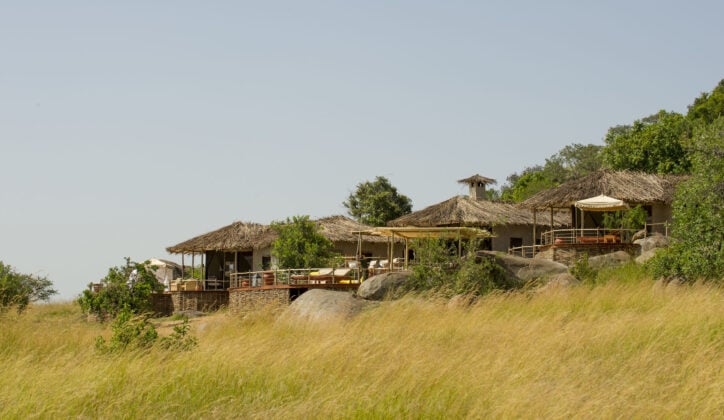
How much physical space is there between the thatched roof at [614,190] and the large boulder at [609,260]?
14.7 ft

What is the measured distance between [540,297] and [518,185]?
3935cm

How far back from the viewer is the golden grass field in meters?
7.13

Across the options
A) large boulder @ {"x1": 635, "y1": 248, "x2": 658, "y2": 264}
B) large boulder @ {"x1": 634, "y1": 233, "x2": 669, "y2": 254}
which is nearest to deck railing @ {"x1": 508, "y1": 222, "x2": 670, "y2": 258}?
large boulder @ {"x1": 634, "y1": 233, "x2": 669, "y2": 254}

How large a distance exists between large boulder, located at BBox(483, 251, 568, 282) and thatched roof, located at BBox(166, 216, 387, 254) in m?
9.89

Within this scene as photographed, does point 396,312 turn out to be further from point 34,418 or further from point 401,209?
point 401,209

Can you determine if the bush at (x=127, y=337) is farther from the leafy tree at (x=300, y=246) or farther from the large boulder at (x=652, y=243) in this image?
the large boulder at (x=652, y=243)

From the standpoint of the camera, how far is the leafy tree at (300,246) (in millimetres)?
28094

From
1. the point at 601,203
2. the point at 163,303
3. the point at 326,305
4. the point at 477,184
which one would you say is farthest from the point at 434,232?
the point at 477,184

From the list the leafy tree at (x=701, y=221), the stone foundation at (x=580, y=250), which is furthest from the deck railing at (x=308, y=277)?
the leafy tree at (x=701, y=221)

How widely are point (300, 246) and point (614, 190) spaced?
33.3 ft

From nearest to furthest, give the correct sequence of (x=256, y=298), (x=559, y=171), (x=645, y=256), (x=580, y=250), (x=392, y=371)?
(x=392, y=371), (x=645, y=256), (x=256, y=298), (x=580, y=250), (x=559, y=171)

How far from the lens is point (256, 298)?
2506cm

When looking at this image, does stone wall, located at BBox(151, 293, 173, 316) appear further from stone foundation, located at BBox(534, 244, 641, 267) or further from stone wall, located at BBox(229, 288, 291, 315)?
stone foundation, located at BBox(534, 244, 641, 267)

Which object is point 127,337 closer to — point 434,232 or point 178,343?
point 178,343
